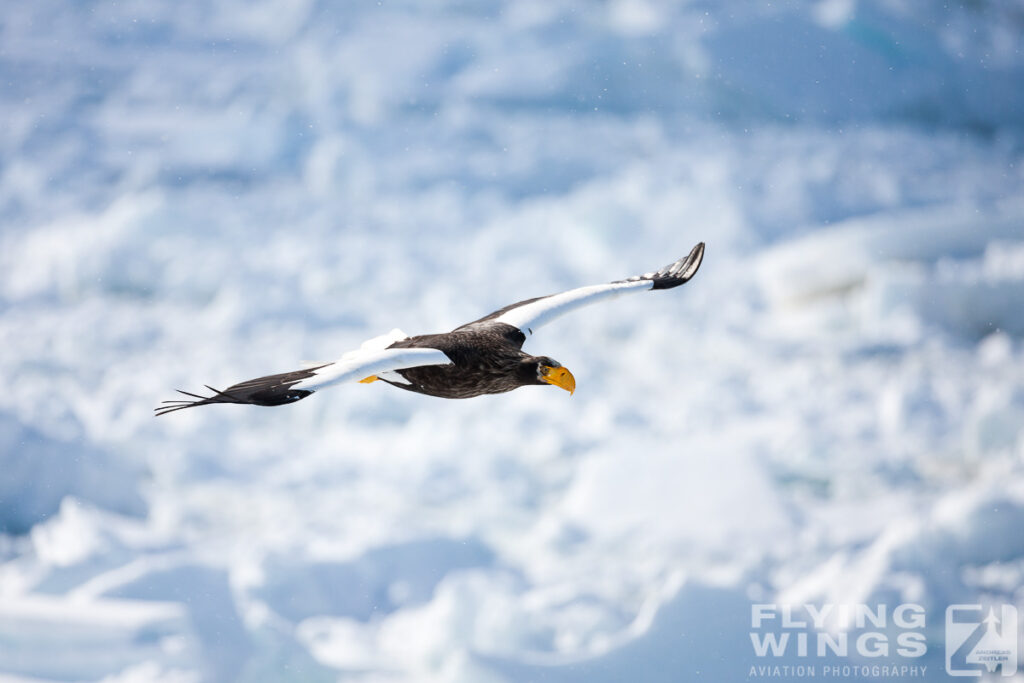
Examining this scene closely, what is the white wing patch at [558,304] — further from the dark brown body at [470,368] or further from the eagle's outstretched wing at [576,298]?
the dark brown body at [470,368]

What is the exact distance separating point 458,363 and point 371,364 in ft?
5.30

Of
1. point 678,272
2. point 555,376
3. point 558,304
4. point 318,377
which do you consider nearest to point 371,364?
point 318,377

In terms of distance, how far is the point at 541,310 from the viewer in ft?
56.1

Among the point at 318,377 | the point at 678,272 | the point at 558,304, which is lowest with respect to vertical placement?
the point at 318,377

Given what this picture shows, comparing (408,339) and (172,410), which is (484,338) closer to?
(408,339)

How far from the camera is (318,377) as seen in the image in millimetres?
12922

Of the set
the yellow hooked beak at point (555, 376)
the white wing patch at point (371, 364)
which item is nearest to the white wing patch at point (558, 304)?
the yellow hooked beak at point (555, 376)

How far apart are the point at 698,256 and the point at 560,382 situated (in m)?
5.01

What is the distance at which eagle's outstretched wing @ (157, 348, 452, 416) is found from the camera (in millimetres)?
12148

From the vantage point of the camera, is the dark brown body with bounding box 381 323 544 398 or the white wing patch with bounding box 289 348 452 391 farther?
the dark brown body with bounding box 381 323 544 398

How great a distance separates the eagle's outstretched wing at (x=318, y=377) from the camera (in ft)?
39.9

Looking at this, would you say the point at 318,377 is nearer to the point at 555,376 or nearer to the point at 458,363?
the point at 458,363

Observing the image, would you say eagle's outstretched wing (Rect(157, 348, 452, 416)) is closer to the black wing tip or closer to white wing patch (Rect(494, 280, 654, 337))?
white wing patch (Rect(494, 280, 654, 337))

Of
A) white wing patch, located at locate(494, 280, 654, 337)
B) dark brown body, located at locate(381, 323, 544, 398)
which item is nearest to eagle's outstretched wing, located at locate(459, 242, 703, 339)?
white wing patch, located at locate(494, 280, 654, 337)
